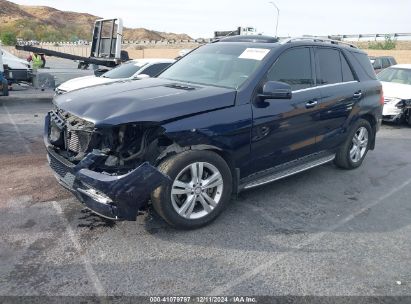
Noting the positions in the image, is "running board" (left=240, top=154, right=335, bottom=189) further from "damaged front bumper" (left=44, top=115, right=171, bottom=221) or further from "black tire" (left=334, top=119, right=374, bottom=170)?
"damaged front bumper" (left=44, top=115, right=171, bottom=221)

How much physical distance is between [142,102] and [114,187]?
876 mm

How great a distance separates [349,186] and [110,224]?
3317mm

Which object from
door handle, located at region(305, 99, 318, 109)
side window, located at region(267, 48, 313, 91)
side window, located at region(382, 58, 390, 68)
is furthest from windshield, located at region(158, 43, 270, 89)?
side window, located at region(382, 58, 390, 68)

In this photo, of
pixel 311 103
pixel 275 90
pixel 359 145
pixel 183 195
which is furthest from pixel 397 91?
pixel 183 195

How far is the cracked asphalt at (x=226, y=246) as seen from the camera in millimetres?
3068

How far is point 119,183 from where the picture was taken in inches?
129

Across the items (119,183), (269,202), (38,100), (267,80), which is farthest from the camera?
(38,100)

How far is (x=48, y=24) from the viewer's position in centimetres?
10919

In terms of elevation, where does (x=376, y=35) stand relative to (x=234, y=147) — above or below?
above

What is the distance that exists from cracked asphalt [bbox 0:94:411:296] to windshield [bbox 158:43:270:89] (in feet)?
Result: 4.81

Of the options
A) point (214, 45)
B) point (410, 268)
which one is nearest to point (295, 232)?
point (410, 268)

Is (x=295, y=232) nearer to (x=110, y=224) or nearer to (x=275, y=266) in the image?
(x=275, y=266)

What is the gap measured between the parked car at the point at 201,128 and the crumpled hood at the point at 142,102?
1 cm

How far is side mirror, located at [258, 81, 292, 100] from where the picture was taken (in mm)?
4047
